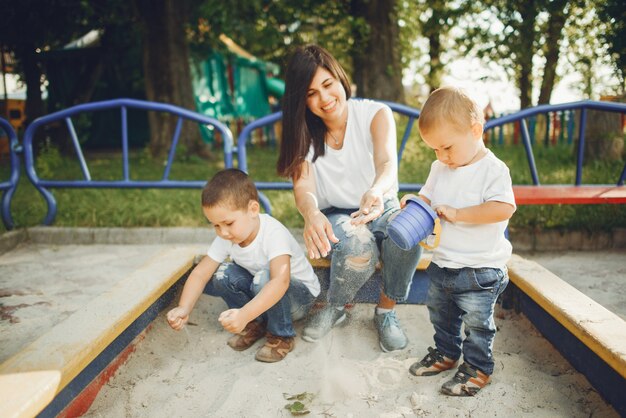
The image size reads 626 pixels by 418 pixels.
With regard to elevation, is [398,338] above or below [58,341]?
below

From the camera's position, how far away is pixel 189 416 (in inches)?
67.1

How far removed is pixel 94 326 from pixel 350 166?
47.2 inches

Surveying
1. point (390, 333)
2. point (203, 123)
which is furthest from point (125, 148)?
point (390, 333)

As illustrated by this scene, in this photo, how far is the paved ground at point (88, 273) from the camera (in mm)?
2240

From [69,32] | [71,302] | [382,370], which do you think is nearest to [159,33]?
[69,32]

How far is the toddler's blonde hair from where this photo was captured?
1674 mm

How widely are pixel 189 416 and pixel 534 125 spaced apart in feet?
34.7

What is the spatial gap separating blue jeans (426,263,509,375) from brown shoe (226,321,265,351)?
0.74 meters

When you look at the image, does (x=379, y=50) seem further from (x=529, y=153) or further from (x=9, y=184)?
(x=9, y=184)

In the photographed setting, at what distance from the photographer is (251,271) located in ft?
7.21

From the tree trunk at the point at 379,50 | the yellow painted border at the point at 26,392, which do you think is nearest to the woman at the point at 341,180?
the yellow painted border at the point at 26,392

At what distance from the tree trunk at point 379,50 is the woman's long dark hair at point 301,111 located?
4356 mm

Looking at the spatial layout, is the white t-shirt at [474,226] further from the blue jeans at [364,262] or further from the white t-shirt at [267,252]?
the white t-shirt at [267,252]

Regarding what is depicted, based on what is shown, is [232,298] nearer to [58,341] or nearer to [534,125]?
[58,341]
